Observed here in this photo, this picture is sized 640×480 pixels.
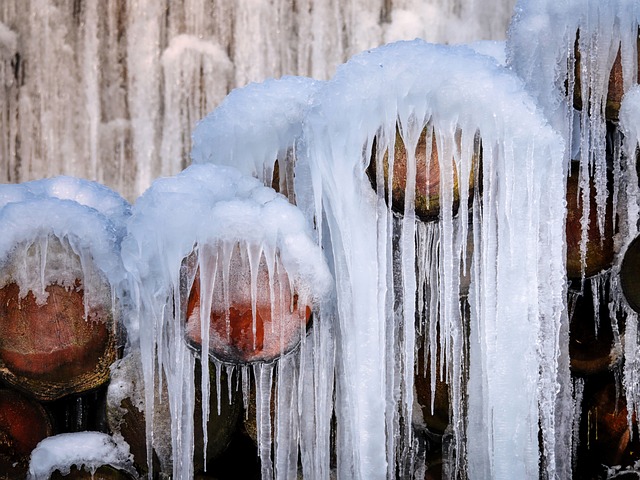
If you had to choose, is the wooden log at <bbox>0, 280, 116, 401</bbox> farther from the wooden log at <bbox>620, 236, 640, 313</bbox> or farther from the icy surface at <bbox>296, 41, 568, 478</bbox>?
the wooden log at <bbox>620, 236, 640, 313</bbox>

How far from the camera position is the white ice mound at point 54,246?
1.53 metres

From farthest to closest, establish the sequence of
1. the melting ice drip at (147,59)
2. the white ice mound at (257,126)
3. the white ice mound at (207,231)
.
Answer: the melting ice drip at (147,59), the white ice mound at (257,126), the white ice mound at (207,231)

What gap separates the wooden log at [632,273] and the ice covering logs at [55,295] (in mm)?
967

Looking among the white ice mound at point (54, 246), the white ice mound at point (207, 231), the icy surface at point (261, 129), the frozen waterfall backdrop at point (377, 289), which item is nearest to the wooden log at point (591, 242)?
the frozen waterfall backdrop at point (377, 289)

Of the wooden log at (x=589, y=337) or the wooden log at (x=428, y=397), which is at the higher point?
the wooden log at (x=589, y=337)

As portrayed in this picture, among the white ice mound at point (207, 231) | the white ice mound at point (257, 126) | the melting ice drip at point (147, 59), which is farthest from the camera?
the melting ice drip at point (147, 59)

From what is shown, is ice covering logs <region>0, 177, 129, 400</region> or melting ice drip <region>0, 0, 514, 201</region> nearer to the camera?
ice covering logs <region>0, 177, 129, 400</region>

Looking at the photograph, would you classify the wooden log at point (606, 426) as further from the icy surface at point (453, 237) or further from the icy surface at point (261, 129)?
the icy surface at point (261, 129)

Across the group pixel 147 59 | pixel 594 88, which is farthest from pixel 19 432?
pixel 147 59

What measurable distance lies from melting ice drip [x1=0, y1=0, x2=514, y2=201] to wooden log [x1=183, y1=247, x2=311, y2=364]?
283 cm

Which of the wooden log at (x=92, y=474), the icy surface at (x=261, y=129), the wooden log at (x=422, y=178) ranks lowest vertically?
the wooden log at (x=92, y=474)

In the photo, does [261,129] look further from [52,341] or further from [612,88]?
[612,88]

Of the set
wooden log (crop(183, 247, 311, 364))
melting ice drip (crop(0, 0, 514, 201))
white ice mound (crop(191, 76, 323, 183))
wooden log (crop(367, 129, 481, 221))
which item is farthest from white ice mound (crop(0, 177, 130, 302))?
melting ice drip (crop(0, 0, 514, 201))

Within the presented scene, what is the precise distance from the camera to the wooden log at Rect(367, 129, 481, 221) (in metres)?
1.49
